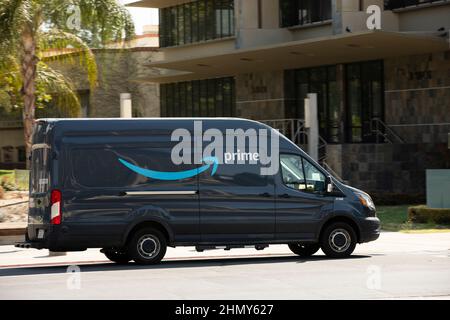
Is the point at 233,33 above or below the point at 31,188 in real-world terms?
above

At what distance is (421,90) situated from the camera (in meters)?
36.8

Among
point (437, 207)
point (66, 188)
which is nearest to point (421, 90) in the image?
point (437, 207)

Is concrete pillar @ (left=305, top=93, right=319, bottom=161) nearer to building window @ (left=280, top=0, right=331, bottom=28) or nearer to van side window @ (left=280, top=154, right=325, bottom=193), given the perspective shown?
building window @ (left=280, top=0, right=331, bottom=28)

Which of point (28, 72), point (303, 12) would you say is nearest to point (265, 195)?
point (28, 72)

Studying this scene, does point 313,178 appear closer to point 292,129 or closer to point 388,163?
point 388,163

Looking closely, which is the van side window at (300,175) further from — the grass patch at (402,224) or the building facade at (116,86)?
Result: the building facade at (116,86)

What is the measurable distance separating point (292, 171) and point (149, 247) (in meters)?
2.92

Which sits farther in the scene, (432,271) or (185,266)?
(185,266)

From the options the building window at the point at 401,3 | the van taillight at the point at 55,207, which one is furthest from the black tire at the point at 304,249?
the building window at the point at 401,3

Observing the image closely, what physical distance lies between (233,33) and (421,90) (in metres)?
11.3

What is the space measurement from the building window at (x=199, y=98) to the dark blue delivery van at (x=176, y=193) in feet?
97.1

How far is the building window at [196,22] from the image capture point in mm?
46406

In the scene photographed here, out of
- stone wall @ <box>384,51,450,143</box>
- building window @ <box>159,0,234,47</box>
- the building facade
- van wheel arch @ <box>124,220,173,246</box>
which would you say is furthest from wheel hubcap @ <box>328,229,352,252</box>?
the building facade

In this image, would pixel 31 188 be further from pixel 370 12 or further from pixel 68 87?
pixel 370 12
